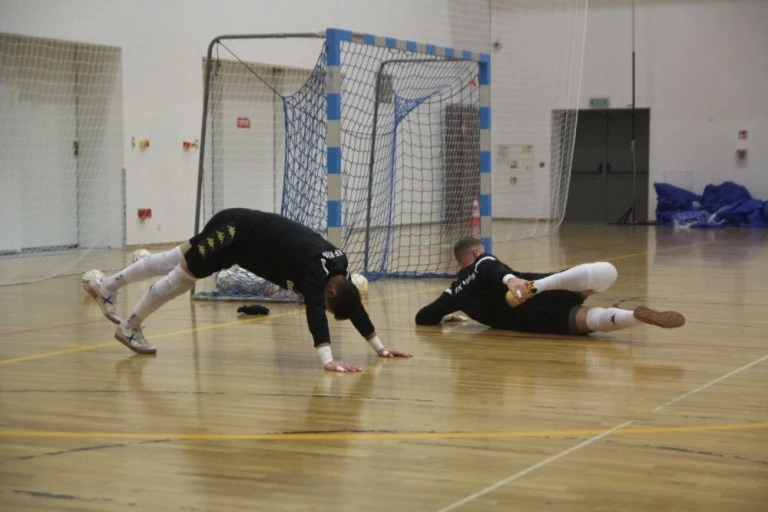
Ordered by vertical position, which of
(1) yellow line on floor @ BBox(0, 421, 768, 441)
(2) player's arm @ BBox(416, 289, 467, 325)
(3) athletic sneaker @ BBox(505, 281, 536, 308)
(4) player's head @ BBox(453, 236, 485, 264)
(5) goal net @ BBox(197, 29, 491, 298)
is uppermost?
(5) goal net @ BBox(197, 29, 491, 298)

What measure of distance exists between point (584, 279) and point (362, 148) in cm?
1011

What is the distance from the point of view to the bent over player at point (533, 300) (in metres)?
8.09

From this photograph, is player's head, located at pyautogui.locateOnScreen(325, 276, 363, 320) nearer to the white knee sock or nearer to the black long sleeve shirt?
the black long sleeve shirt

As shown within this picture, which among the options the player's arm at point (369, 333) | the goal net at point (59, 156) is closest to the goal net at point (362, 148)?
the goal net at point (59, 156)

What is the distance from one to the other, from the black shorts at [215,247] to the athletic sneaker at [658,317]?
107 inches

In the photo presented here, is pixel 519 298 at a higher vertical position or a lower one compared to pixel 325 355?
higher

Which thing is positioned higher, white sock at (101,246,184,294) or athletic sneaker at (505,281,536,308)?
white sock at (101,246,184,294)

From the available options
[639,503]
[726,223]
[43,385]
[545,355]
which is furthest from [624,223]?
[639,503]

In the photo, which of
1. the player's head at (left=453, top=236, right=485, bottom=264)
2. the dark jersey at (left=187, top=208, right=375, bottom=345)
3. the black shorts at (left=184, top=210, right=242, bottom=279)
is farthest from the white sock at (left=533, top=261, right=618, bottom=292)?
the black shorts at (left=184, top=210, right=242, bottom=279)

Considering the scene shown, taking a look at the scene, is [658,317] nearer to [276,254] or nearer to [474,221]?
[276,254]

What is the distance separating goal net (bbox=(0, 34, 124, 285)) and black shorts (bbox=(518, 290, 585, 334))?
7.41 meters

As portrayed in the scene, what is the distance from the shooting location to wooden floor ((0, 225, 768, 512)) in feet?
14.4

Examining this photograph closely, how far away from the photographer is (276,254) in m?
7.31

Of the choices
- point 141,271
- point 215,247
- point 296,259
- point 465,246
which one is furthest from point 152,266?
point 465,246
